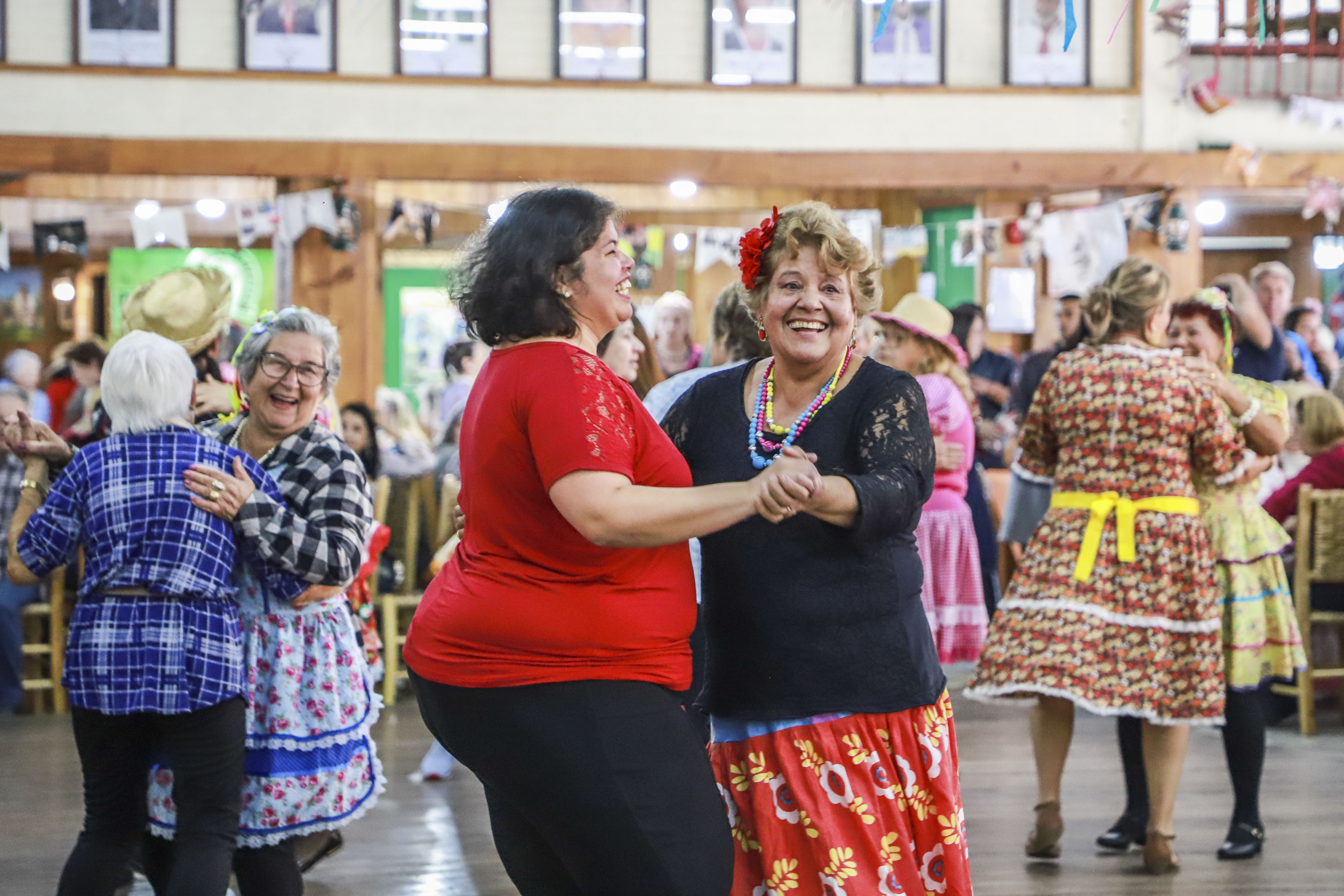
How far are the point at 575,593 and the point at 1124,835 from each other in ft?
8.25

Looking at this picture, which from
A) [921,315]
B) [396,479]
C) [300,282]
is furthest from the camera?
[300,282]

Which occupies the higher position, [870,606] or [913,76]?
[913,76]

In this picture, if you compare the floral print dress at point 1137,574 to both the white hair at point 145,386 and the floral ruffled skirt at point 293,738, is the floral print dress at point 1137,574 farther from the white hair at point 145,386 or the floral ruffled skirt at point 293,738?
the white hair at point 145,386

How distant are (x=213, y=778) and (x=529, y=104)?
23.0 ft

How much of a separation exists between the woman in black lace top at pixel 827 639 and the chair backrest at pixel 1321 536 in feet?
12.4

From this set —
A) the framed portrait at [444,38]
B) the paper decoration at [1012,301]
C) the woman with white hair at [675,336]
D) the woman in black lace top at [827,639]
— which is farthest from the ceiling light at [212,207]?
the woman in black lace top at [827,639]

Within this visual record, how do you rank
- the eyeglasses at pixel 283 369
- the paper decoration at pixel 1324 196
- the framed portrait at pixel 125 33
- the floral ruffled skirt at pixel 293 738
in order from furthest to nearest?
the paper decoration at pixel 1324 196 → the framed portrait at pixel 125 33 → the eyeglasses at pixel 283 369 → the floral ruffled skirt at pixel 293 738

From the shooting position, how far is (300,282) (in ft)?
29.4

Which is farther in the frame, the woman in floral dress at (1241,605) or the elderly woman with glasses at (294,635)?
the woman in floral dress at (1241,605)

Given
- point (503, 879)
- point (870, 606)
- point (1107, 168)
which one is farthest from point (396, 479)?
point (1107, 168)

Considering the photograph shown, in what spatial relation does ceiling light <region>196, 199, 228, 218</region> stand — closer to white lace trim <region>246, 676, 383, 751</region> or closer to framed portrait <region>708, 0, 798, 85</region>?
framed portrait <region>708, 0, 798, 85</region>

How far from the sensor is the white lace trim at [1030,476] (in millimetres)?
3789

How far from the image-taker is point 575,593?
1.83 m

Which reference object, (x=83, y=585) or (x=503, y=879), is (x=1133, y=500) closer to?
(x=503, y=879)
